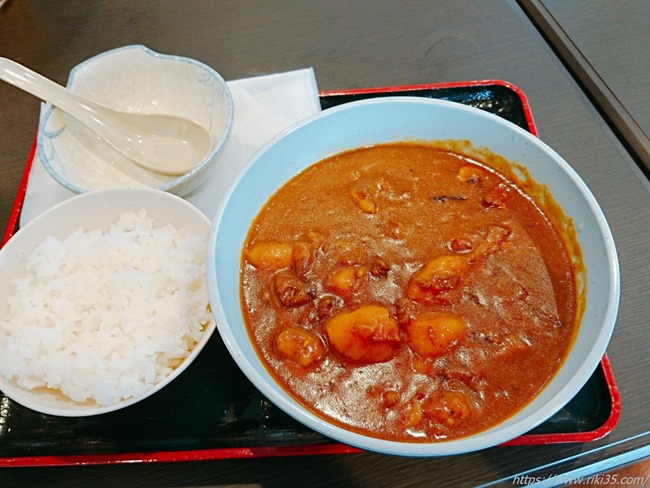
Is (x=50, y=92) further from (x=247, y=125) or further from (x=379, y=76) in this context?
(x=379, y=76)

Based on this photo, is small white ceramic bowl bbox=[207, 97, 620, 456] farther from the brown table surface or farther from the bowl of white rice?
the brown table surface

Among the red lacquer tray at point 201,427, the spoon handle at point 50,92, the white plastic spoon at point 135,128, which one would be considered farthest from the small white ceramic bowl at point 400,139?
the spoon handle at point 50,92

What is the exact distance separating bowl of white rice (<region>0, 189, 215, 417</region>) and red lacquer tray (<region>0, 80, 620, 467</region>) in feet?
0.34

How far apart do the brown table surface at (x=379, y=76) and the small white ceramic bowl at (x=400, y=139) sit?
17.8 inches

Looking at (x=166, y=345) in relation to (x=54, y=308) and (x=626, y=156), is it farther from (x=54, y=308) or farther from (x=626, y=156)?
(x=626, y=156)

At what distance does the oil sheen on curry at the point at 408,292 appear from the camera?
1442 mm

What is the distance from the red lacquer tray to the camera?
164cm

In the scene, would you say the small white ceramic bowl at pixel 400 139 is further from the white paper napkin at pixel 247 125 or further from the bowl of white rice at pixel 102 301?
the white paper napkin at pixel 247 125

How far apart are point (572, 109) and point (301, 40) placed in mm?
1568

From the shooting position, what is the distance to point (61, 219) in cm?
207

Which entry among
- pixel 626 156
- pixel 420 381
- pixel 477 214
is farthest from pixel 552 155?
pixel 626 156

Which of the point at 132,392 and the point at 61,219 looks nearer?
the point at 132,392

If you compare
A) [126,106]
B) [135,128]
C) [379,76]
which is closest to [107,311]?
[135,128]

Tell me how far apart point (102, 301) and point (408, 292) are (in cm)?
123
